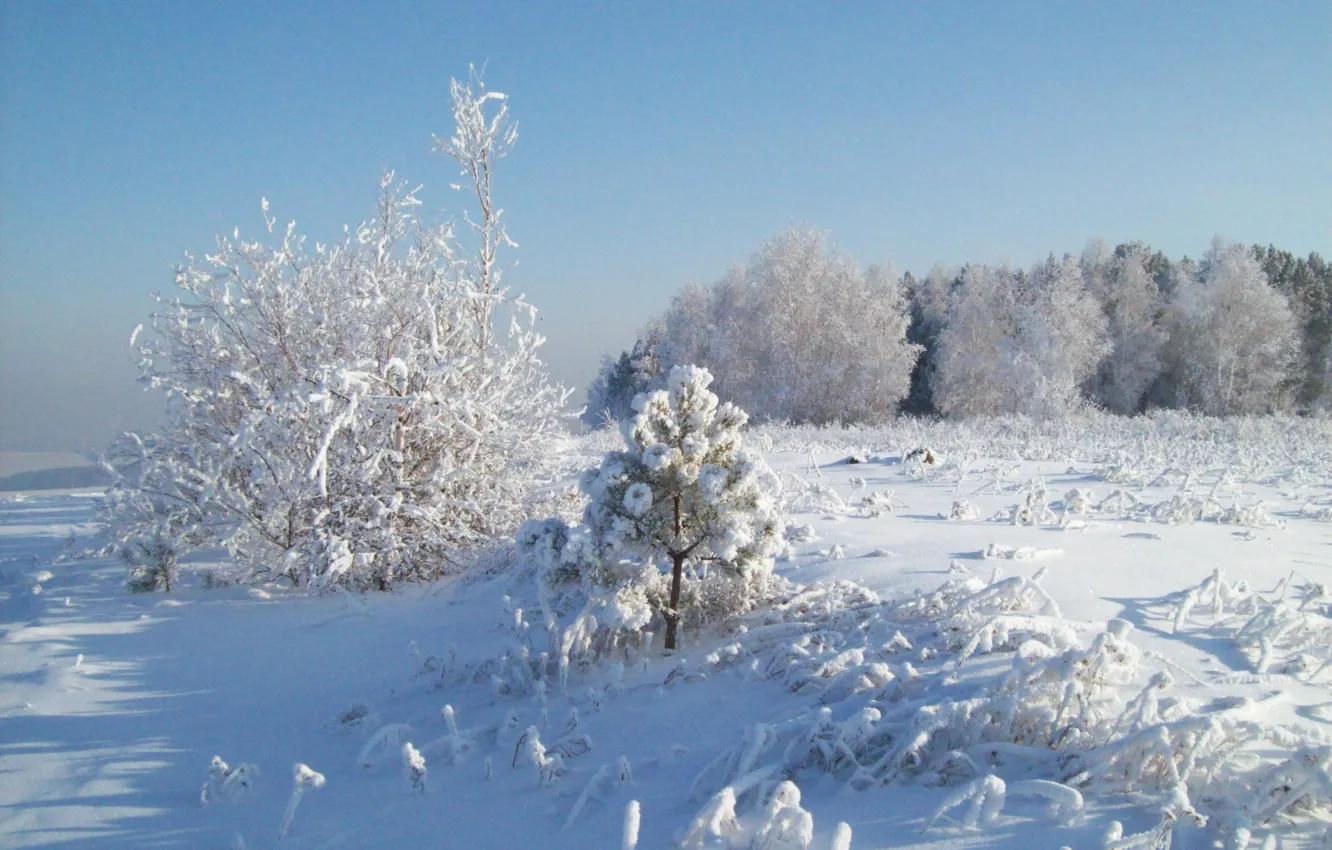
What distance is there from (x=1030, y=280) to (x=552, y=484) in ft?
106

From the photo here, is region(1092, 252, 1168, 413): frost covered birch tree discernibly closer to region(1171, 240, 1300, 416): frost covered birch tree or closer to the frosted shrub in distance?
region(1171, 240, 1300, 416): frost covered birch tree

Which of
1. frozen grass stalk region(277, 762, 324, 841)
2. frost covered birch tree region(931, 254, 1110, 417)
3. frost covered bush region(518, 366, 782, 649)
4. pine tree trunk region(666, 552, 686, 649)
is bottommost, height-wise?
frozen grass stalk region(277, 762, 324, 841)

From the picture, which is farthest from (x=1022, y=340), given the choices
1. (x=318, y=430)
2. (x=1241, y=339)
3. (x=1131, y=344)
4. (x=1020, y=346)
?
(x=318, y=430)

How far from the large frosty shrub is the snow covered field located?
21.2 inches

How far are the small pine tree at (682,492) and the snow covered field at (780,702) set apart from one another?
19.1 inches

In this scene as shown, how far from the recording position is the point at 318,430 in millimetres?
6547

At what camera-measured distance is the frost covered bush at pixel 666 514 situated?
4.14m

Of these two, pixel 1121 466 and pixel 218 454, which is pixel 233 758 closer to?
pixel 218 454

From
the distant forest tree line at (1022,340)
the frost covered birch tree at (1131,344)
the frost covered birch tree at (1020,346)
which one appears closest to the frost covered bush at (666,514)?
the distant forest tree line at (1022,340)

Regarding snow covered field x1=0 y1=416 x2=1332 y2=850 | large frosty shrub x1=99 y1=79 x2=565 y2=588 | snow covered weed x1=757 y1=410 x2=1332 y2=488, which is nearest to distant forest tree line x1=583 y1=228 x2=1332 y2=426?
snow covered weed x1=757 y1=410 x2=1332 y2=488

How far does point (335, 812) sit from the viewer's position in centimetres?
292

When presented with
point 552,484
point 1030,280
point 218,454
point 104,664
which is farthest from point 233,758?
point 1030,280

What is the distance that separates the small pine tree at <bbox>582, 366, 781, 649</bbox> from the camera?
13.6 ft

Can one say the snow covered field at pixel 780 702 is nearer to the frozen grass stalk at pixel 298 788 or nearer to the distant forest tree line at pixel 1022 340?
the frozen grass stalk at pixel 298 788
